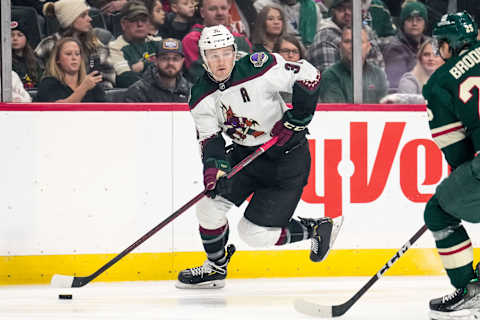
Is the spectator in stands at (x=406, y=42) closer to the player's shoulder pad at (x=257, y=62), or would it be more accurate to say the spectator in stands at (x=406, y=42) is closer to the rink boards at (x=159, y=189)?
the rink boards at (x=159, y=189)

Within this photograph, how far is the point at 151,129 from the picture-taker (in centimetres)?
364

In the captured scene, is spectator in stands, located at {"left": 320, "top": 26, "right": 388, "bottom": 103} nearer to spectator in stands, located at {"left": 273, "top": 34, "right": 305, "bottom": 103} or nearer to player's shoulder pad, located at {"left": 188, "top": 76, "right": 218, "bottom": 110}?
spectator in stands, located at {"left": 273, "top": 34, "right": 305, "bottom": 103}

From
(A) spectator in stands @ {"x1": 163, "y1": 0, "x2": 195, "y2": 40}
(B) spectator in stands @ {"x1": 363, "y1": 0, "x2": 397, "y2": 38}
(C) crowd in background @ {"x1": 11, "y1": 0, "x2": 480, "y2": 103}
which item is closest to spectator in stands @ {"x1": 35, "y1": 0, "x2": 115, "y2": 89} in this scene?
(C) crowd in background @ {"x1": 11, "y1": 0, "x2": 480, "y2": 103}

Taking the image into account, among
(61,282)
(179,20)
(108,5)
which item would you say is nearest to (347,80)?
(179,20)

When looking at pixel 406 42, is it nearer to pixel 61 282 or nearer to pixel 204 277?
pixel 204 277

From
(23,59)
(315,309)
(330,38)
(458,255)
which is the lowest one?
Answer: (315,309)

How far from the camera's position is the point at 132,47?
383cm

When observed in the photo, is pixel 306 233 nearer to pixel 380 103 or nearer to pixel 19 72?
pixel 380 103

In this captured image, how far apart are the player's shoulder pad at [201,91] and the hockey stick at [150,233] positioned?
1.03 feet

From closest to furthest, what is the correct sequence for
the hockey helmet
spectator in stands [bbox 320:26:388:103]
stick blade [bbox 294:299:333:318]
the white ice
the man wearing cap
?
the hockey helmet
stick blade [bbox 294:299:333:318]
the white ice
the man wearing cap
spectator in stands [bbox 320:26:388:103]

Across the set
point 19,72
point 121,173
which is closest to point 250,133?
point 121,173

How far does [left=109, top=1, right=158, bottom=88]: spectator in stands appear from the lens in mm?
3789

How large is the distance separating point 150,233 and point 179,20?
124cm

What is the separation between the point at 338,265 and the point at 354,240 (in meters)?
0.15
